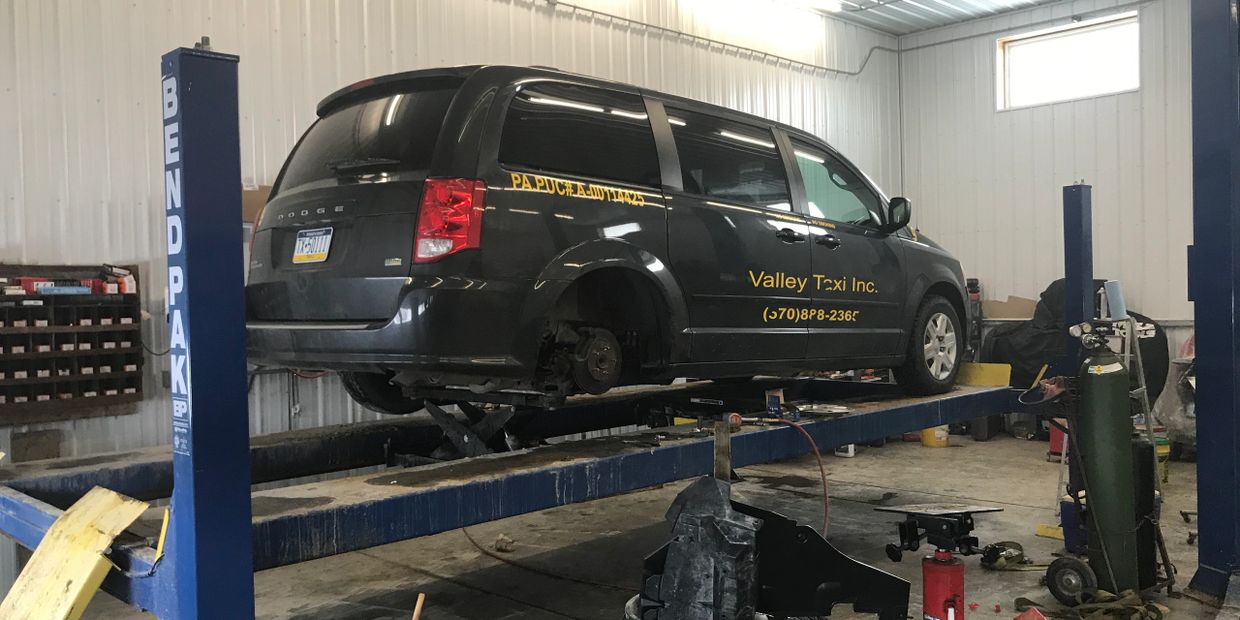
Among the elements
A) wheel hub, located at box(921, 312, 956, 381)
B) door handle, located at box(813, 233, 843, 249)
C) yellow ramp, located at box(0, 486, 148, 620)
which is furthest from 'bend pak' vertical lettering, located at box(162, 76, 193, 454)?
wheel hub, located at box(921, 312, 956, 381)

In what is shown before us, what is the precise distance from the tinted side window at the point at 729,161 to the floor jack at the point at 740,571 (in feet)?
5.41

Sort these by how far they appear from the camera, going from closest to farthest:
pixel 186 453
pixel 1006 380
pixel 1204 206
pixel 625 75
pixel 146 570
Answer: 1. pixel 186 453
2. pixel 146 570
3. pixel 1204 206
4. pixel 1006 380
5. pixel 625 75

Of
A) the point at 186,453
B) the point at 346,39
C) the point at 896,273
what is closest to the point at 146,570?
the point at 186,453

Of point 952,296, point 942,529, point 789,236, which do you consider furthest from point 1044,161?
point 942,529

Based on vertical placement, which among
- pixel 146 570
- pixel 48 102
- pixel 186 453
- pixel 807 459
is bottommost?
pixel 807 459

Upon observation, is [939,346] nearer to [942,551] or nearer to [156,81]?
[942,551]

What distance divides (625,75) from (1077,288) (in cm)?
469

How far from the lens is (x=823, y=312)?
14.6 feet

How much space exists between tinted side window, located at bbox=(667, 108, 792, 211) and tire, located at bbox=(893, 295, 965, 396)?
4.32 feet

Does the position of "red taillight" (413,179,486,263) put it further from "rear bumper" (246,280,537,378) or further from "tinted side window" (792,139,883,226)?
"tinted side window" (792,139,883,226)

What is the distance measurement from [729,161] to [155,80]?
3780mm

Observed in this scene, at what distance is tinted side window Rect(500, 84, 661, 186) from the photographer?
10.8ft

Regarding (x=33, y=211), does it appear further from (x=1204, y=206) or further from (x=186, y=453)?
(x=1204, y=206)

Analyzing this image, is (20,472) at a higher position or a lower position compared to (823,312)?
lower
